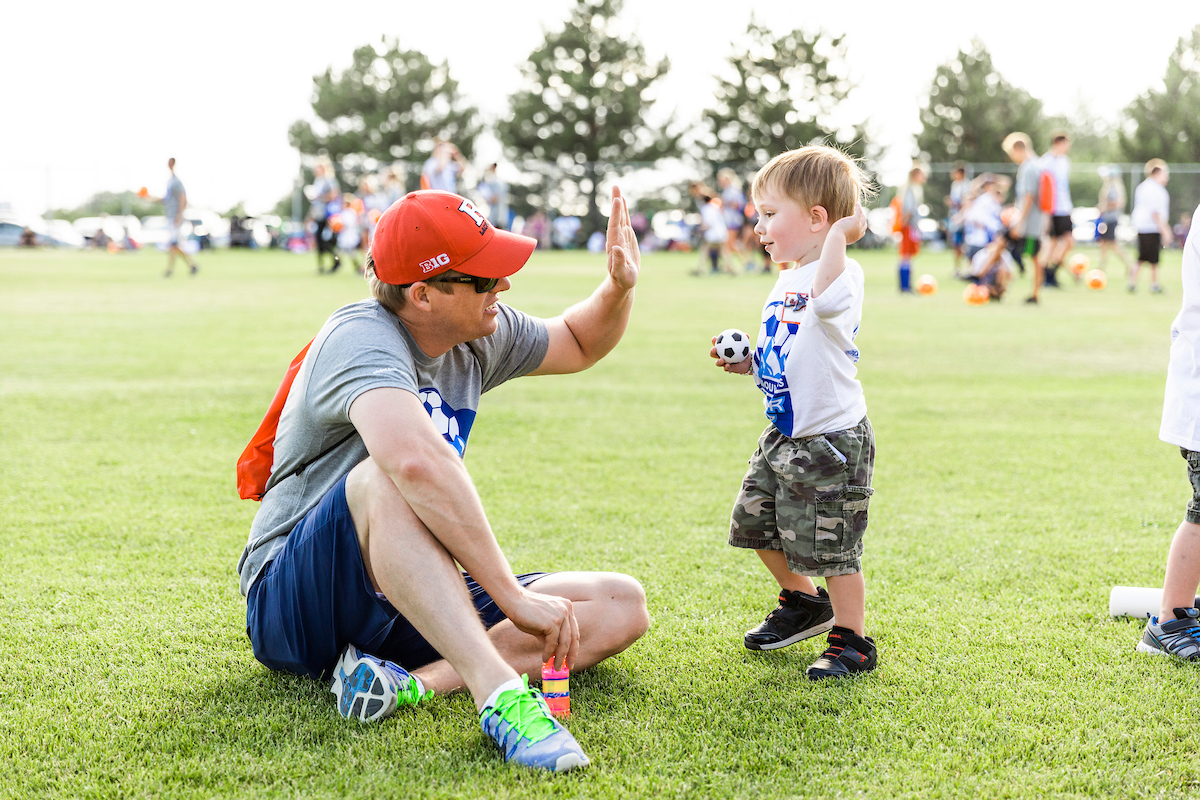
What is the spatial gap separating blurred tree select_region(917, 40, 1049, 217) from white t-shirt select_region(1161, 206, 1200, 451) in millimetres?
46515

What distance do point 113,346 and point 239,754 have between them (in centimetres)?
762

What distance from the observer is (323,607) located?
237 cm

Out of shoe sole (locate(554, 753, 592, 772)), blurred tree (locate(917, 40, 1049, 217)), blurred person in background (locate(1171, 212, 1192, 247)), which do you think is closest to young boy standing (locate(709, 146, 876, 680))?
shoe sole (locate(554, 753, 592, 772))

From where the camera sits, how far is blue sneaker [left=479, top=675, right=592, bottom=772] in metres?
2.11

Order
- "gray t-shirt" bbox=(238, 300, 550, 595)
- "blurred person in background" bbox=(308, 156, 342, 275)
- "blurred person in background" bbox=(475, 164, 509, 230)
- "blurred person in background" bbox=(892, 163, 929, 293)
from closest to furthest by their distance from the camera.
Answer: "gray t-shirt" bbox=(238, 300, 550, 595) < "blurred person in background" bbox=(892, 163, 929, 293) < "blurred person in background" bbox=(308, 156, 342, 275) < "blurred person in background" bbox=(475, 164, 509, 230)

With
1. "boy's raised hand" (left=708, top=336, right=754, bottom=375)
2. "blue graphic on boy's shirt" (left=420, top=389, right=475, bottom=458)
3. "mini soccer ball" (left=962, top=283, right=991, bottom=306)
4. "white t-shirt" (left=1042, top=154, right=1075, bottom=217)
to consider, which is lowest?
"mini soccer ball" (left=962, top=283, right=991, bottom=306)

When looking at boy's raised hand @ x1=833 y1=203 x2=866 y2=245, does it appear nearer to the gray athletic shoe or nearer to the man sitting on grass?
the man sitting on grass

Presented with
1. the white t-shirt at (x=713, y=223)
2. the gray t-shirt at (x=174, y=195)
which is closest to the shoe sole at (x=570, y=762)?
the gray t-shirt at (x=174, y=195)

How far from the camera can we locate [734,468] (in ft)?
16.5

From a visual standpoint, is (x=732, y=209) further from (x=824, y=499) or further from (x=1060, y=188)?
(x=824, y=499)

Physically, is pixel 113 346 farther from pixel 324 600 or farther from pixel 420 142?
pixel 420 142

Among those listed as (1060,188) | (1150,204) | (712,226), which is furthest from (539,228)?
(1060,188)

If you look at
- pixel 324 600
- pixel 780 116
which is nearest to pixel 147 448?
pixel 324 600

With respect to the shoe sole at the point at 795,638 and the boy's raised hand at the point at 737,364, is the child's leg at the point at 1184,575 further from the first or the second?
the boy's raised hand at the point at 737,364
